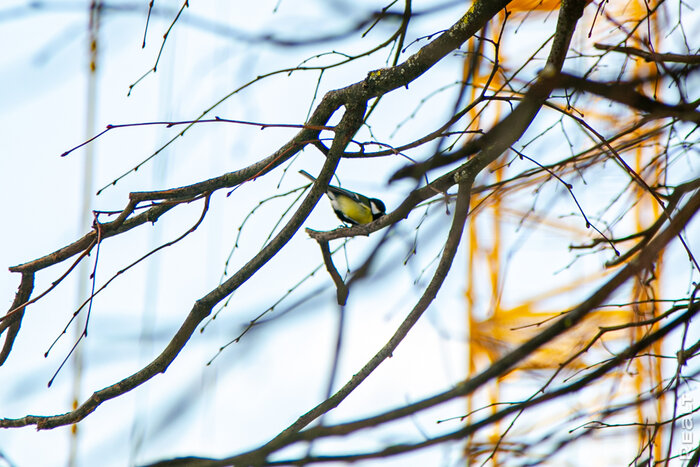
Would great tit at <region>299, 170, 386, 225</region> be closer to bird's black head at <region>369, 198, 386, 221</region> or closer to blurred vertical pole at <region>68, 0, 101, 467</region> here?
bird's black head at <region>369, 198, 386, 221</region>

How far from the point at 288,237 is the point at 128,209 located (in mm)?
301

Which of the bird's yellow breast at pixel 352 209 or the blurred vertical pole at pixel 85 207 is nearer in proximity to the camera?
the blurred vertical pole at pixel 85 207

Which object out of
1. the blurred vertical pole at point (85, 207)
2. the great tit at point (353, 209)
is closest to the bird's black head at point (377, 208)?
the great tit at point (353, 209)

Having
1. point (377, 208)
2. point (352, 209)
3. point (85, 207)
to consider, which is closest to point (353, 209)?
point (352, 209)

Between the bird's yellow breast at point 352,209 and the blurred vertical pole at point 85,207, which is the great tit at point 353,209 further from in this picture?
the blurred vertical pole at point 85,207

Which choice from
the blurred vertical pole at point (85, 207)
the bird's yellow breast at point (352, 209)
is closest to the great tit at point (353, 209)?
the bird's yellow breast at point (352, 209)

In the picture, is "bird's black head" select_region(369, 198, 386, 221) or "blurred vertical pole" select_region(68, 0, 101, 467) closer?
"blurred vertical pole" select_region(68, 0, 101, 467)

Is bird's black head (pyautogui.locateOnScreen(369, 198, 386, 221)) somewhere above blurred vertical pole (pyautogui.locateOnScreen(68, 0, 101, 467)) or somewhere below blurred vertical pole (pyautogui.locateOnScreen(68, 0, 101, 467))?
above

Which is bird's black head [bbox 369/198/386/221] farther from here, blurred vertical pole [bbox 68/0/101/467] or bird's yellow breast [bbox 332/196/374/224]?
blurred vertical pole [bbox 68/0/101/467]

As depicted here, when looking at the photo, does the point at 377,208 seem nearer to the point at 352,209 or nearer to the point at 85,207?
the point at 352,209

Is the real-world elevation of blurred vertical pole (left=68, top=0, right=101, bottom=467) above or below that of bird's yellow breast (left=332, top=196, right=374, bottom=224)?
below

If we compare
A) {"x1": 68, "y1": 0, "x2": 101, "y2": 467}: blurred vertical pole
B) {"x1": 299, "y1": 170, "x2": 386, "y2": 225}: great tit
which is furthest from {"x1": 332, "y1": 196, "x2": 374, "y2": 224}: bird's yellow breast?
{"x1": 68, "y1": 0, "x2": 101, "y2": 467}: blurred vertical pole

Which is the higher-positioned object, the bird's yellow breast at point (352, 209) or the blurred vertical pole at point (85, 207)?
the bird's yellow breast at point (352, 209)

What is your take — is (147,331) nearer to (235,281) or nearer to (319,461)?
(319,461)
